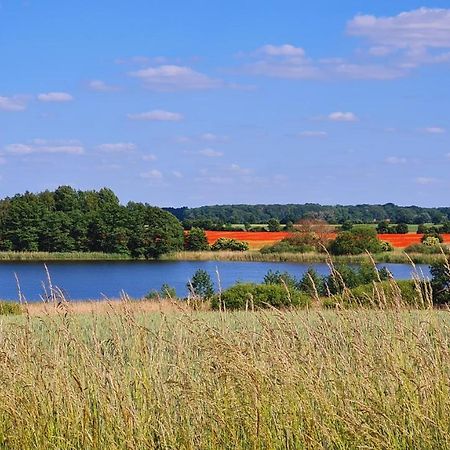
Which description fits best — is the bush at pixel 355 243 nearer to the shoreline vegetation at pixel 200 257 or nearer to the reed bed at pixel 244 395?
the shoreline vegetation at pixel 200 257

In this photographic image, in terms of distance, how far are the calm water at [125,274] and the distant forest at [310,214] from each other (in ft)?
53.8

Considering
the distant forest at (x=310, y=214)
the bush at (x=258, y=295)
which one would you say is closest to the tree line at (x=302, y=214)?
the distant forest at (x=310, y=214)

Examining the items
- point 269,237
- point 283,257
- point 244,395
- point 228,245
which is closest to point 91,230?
point 228,245

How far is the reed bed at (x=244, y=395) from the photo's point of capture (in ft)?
15.2

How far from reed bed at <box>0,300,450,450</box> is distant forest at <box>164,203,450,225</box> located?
65647 millimetres

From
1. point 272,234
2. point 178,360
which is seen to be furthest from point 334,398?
point 272,234

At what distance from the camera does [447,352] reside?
492cm

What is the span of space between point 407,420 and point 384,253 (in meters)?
45.8

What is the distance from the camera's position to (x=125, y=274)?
50562 mm

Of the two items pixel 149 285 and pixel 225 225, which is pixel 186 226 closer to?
pixel 225 225

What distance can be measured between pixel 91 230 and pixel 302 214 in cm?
2351

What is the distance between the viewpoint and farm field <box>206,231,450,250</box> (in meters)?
50.9

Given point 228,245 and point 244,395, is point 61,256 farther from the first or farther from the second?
point 244,395

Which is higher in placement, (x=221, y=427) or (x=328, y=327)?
(x=328, y=327)
